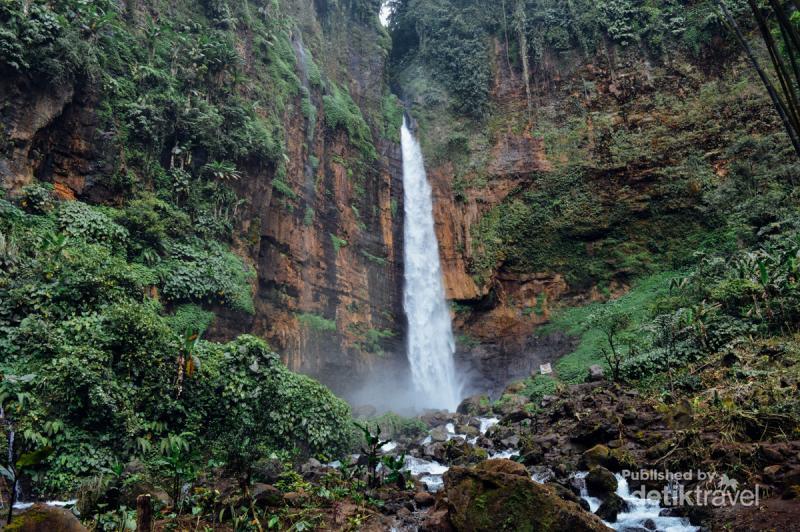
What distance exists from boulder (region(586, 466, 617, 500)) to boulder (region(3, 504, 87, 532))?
640 centimetres

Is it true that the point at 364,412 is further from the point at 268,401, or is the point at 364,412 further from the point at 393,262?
the point at 393,262

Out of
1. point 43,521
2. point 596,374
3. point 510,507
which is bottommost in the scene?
point 510,507

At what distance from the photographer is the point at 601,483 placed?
702 centimetres

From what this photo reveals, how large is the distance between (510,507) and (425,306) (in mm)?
17609

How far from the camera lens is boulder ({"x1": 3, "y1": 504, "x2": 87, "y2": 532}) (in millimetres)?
3373

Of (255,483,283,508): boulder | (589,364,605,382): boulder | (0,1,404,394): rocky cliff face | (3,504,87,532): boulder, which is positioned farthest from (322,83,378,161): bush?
(3,504,87,532): boulder

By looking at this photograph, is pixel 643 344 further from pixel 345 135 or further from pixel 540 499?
pixel 345 135

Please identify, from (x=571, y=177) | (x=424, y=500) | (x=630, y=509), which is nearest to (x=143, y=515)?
(x=424, y=500)

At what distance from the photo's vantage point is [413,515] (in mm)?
6750

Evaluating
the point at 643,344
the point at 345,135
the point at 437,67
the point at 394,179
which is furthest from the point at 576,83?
the point at 643,344

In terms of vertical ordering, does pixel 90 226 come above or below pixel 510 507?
above

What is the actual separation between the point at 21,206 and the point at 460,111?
69.7 ft

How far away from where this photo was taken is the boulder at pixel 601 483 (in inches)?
273

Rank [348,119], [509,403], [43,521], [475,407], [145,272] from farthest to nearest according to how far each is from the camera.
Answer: [348,119]
[475,407]
[509,403]
[145,272]
[43,521]
